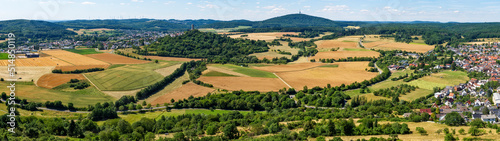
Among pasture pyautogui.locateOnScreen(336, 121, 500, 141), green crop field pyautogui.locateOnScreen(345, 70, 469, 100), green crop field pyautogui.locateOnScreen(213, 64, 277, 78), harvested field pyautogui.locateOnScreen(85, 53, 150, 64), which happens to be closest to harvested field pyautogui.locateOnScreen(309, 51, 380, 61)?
green crop field pyautogui.locateOnScreen(345, 70, 469, 100)

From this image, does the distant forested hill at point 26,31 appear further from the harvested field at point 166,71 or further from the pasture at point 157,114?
the pasture at point 157,114

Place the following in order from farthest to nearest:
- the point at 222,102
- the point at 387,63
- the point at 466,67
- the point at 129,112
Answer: the point at 387,63 < the point at 466,67 < the point at 222,102 < the point at 129,112

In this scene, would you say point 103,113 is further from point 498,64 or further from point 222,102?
point 498,64

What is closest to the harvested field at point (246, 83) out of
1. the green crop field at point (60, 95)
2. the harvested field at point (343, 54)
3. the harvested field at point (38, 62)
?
the green crop field at point (60, 95)

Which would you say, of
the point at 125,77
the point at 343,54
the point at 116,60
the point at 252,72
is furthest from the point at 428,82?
the point at 116,60

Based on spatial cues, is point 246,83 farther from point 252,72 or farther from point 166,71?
point 166,71

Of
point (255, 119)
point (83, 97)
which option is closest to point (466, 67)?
point (255, 119)
